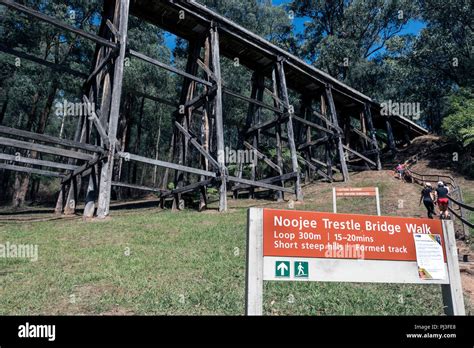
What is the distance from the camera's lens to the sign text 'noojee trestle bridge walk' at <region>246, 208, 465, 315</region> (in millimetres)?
2531

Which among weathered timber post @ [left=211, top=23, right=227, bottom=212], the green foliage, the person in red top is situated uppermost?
the green foliage

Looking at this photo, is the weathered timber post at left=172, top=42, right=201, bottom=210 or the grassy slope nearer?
the grassy slope

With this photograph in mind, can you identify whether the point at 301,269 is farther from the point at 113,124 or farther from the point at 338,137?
the point at 338,137

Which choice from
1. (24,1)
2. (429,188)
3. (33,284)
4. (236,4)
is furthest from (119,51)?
(236,4)

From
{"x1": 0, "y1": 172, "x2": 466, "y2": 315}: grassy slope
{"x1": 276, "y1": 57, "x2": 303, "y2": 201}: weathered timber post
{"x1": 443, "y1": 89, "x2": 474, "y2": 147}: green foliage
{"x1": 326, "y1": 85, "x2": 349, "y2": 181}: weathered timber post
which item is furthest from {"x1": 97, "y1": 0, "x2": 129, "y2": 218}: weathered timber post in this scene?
{"x1": 443, "y1": 89, "x2": 474, "y2": 147}: green foliage

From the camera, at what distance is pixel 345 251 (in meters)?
2.69

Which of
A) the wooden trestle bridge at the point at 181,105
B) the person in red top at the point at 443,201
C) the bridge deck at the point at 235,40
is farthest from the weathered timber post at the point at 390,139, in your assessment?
the person in red top at the point at 443,201

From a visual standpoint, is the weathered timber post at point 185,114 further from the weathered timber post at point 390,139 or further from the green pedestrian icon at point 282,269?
the weathered timber post at point 390,139

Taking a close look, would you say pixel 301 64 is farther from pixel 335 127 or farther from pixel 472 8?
pixel 472 8

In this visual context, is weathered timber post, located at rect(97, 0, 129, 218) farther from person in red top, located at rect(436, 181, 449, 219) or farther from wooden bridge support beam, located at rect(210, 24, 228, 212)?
person in red top, located at rect(436, 181, 449, 219)

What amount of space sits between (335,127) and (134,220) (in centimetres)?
1319

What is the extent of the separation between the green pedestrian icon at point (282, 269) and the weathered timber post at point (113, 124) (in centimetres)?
777

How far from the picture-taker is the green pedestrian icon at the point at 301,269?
100.0 inches

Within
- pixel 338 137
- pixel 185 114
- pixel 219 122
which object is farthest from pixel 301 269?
pixel 338 137
